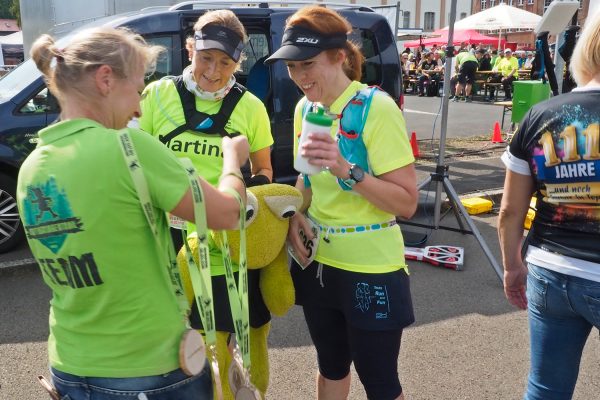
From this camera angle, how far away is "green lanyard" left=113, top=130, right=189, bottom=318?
136 cm

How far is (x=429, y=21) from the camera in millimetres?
55000

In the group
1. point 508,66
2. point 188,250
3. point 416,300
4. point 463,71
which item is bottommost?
point 416,300

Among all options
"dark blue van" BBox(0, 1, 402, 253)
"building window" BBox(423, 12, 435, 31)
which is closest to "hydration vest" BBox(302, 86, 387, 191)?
"dark blue van" BBox(0, 1, 402, 253)

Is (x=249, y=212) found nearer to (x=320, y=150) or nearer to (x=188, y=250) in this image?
(x=320, y=150)

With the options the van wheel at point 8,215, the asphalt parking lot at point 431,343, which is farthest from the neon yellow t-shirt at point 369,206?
the van wheel at point 8,215

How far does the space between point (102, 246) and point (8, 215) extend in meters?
4.22

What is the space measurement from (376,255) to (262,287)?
49 cm

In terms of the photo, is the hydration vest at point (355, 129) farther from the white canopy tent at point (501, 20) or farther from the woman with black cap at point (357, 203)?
the white canopy tent at point (501, 20)

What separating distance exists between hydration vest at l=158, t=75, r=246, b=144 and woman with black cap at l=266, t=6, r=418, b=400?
418 millimetres

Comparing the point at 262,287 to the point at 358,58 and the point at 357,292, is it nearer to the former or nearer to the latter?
the point at 357,292

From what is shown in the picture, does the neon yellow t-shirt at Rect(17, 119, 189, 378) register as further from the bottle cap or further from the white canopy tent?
the white canopy tent

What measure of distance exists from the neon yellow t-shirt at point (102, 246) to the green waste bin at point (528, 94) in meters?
8.49

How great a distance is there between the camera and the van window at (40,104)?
5.08m

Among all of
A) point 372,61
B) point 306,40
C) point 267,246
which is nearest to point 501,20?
point 372,61
